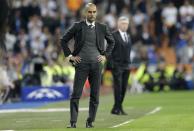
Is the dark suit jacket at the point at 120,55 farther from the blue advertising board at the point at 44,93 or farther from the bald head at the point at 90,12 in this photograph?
the blue advertising board at the point at 44,93

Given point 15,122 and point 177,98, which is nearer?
point 15,122

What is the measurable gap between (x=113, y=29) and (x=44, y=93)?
832cm

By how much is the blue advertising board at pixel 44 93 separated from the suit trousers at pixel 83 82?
1316cm

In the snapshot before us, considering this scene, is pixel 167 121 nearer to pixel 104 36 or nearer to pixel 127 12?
pixel 104 36

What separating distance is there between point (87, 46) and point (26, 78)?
15.3 meters

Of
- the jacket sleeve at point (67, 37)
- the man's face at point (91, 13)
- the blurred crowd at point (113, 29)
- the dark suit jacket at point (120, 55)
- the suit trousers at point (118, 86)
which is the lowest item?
the blurred crowd at point (113, 29)

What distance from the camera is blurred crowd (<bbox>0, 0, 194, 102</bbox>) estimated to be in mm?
32812

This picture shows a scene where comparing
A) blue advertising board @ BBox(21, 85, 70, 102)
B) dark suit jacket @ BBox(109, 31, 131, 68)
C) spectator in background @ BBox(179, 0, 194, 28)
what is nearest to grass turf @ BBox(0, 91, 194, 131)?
dark suit jacket @ BBox(109, 31, 131, 68)

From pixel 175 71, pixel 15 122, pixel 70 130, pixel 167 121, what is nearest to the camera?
pixel 70 130

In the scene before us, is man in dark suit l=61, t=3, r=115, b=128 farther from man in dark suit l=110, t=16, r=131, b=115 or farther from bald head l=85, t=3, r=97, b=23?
man in dark suit l=110, t=16, r=131, b=115

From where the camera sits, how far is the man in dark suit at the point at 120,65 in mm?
20969

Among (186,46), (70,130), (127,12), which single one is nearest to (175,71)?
(186,46)

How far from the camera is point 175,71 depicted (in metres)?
33.6

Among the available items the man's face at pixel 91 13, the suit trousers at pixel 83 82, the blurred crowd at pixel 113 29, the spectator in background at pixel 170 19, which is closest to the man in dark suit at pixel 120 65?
the suit trousers at pixel 83 82
